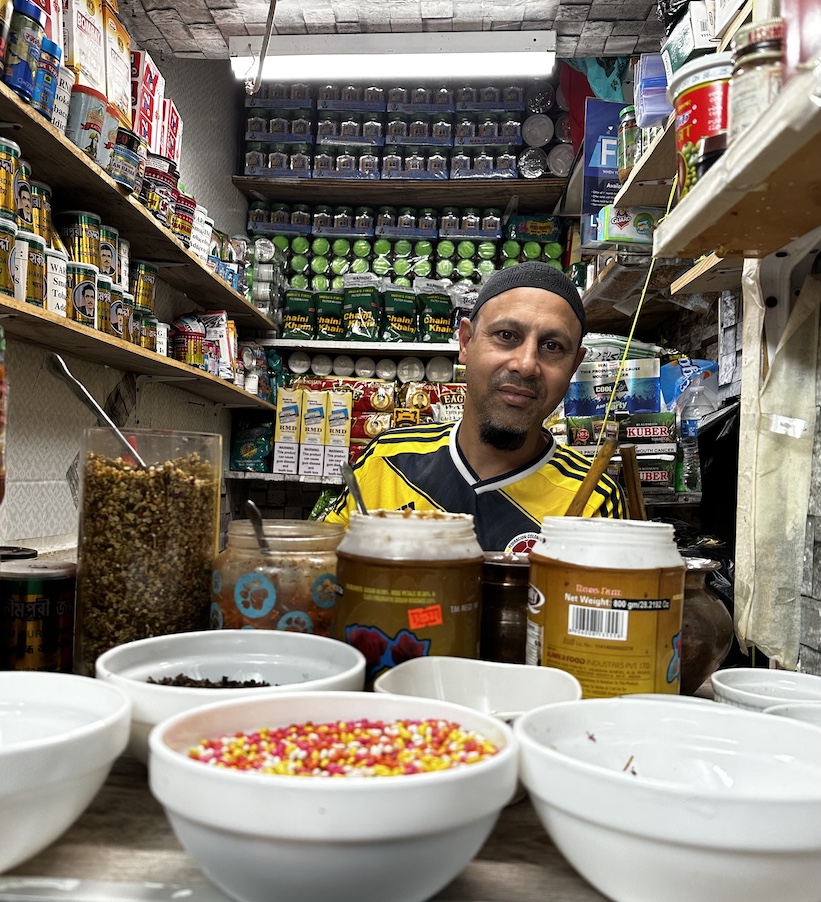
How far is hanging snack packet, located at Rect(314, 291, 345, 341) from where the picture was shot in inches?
166

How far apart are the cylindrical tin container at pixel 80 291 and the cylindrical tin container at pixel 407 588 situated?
4.65 ft

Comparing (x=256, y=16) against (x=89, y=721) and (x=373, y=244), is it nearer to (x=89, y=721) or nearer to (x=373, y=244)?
(x=373, y=244)

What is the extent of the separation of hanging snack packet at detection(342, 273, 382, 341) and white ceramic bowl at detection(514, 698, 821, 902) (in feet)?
12.0

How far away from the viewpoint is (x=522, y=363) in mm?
2102

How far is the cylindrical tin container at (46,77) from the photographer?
5.42 ft

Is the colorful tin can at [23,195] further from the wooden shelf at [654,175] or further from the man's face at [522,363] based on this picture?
the wooden shelf at [654,175]

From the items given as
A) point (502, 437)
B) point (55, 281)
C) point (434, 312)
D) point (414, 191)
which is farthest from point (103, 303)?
point (414, 191)

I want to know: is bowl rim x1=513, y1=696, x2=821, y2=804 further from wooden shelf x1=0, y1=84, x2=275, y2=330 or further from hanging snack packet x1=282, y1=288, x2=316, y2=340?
hanging snack packet x1=282, y1=288, x2=316, y2=340

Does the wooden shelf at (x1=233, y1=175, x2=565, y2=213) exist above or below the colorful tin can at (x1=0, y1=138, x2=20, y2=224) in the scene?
above

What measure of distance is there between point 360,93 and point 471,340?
2.63 m

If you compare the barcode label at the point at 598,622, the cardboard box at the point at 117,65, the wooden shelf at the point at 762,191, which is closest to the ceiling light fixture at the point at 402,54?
the cardboard box at the point at 117,65

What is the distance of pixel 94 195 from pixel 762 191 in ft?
6.02

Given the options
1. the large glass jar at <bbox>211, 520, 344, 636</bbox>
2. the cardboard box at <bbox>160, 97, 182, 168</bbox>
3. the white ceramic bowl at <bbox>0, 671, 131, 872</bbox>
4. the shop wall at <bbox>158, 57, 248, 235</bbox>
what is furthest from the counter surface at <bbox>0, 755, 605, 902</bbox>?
the shop wall at <bbox>158, 57, 248, 235</bbox>

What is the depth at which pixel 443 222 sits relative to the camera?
434 centimetres
